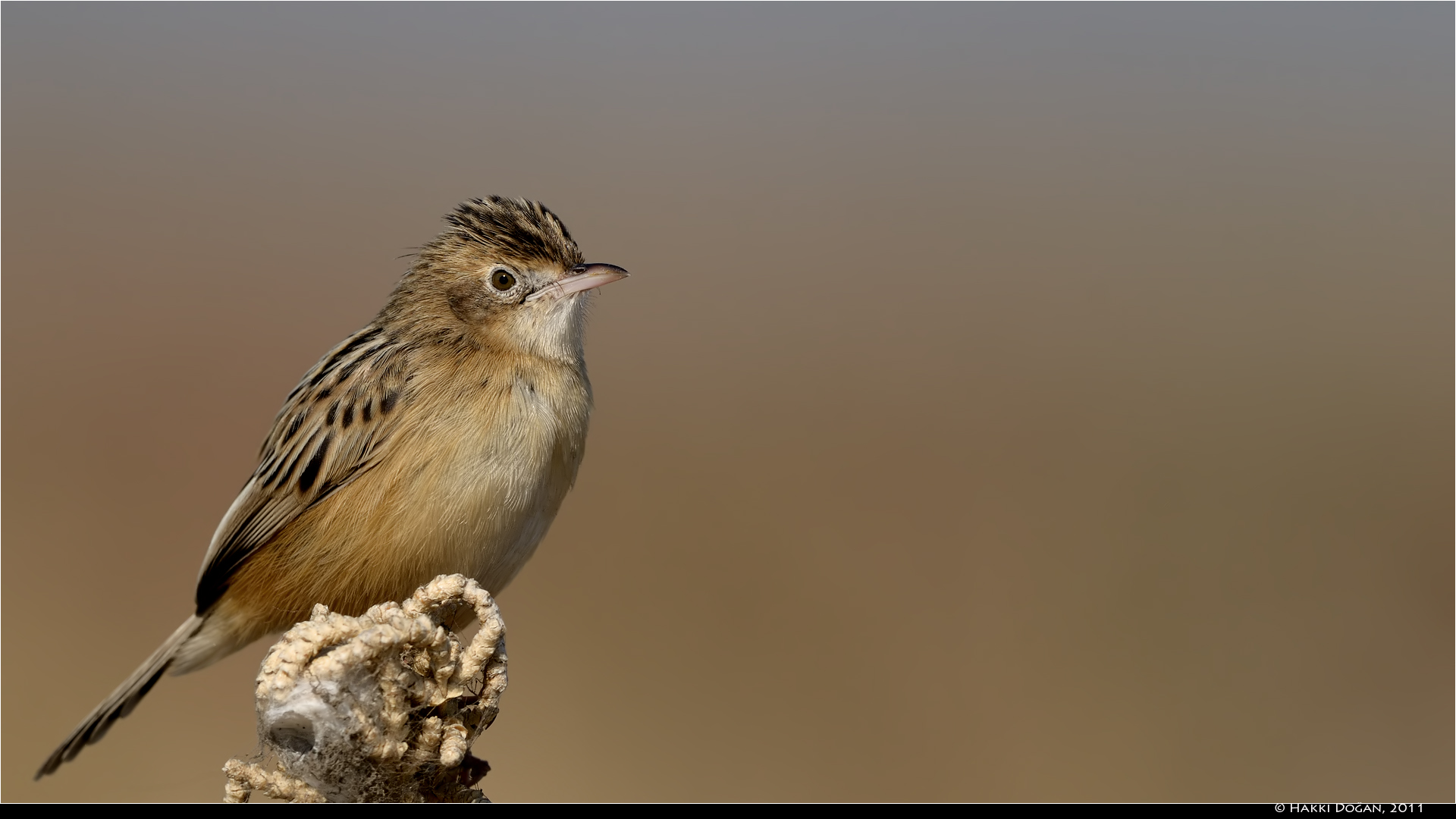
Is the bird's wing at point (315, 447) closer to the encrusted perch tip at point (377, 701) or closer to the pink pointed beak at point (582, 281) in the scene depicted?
the pink pointed beak at point (582, 281)

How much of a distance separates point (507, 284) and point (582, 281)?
362 mm

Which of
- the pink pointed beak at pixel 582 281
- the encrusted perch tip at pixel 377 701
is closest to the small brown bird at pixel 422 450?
the pink pointed beak at pixel 582 281

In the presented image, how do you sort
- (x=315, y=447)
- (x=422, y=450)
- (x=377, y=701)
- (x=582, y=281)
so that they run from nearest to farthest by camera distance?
(x=377, y=701)
(x=422, y=450)
(x=315, y=447)
(x=582, y=281)

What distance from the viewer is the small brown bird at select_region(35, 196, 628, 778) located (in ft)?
14.3

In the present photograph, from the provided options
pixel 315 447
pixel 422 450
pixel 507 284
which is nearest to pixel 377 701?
pixel 422 450

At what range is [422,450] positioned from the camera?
439cm

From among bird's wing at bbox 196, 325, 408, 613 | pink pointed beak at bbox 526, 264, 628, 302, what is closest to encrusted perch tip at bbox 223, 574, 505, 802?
bird's wing at bbox 196, 325, 408, 613

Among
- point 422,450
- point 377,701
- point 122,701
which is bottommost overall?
point 122,701

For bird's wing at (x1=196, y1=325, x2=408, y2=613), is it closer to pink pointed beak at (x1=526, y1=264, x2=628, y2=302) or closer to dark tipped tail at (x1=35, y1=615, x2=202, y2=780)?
dark tipped tail at (x1=35, y1=615, x2=202, y2=780)

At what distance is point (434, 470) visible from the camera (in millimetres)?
4340

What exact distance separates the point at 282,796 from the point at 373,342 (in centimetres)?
256

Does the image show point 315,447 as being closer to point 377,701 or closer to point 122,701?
point 122,701

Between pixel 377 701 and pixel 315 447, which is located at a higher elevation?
pixel 315 447
